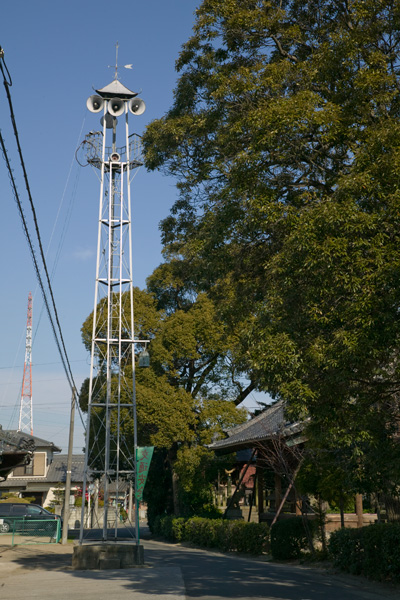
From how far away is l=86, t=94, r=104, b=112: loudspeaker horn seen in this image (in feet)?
67.3

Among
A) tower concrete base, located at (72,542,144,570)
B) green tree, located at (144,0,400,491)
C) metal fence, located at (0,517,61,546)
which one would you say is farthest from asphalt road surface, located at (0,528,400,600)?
metal fence, located at (0,517,61,546)

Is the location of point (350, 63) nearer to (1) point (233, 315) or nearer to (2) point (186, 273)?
(1) point (233, 315)

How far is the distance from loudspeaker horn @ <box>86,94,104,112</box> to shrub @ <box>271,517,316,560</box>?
1403 centimetres

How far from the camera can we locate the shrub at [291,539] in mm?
18078

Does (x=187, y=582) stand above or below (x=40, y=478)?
below

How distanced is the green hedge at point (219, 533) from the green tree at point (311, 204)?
8.80 m

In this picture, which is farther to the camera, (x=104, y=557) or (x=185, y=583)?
(x=104, y=557)

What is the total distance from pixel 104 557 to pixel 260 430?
27.5 ft

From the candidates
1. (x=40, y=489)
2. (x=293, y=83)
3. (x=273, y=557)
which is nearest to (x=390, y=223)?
(x=293, y=83)

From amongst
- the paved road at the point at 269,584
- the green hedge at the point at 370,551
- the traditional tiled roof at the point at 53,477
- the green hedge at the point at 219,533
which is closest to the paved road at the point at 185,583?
the paved road at the point at 269,584

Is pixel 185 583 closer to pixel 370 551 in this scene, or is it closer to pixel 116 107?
pixel 370 551

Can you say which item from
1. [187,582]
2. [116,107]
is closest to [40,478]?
[116,107]

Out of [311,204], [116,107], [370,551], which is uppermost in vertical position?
[116,107]

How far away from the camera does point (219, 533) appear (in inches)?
972
